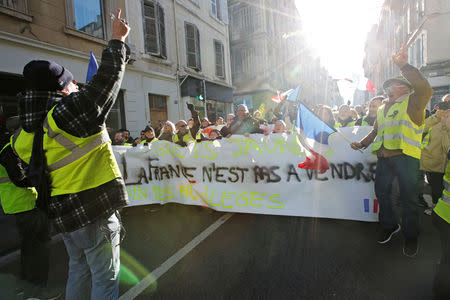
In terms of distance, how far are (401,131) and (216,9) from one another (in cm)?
1826

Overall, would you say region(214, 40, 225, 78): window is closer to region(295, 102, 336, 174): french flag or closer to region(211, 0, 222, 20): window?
region(211, 0, 222, 20): window

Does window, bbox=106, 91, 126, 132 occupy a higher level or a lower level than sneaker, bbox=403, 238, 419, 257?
higher

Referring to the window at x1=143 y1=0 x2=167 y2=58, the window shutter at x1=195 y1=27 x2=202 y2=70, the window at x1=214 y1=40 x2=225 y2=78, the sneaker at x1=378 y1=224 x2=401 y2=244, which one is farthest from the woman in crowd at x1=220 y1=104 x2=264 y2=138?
the window at x1=214 y1=40 x2=225 y2=78

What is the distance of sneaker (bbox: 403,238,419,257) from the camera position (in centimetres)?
290

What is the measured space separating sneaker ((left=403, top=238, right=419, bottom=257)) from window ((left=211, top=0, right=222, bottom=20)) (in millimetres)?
18113

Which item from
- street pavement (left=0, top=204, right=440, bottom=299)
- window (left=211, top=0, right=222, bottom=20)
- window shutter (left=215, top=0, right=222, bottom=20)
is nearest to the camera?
street pavement (left=0, top=204, right=440, bottom=299)

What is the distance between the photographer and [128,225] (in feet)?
14.3

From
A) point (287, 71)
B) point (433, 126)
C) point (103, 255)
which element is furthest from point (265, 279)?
point (287, 71)

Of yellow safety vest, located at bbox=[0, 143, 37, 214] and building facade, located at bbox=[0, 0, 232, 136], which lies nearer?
yellow safety vest, located at bbox=[0, 143, 37, 214]

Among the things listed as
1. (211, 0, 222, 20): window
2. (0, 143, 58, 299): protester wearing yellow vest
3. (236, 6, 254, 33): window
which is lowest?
(0, 143, 58, 299): protester wearing yellow vest

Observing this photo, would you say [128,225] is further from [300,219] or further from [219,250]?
[300,219]

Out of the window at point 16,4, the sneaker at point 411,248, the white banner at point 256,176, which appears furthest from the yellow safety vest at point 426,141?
the window at point 16,4

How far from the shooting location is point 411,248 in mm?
2908

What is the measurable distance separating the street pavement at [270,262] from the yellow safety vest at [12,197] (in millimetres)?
864
